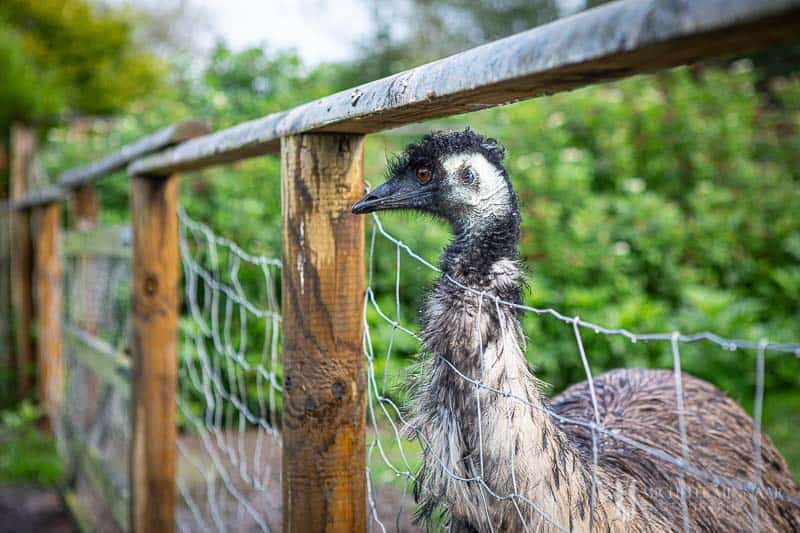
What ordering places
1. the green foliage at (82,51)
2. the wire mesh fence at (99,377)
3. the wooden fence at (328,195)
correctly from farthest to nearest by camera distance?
1. the green foliage at (82,51)
2. the wire mesh fence at (99,377)
3. the wooden fence at (328,195)

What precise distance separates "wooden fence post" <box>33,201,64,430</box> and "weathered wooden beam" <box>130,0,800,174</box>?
4.37m

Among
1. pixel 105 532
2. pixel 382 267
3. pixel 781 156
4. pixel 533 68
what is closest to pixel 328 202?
pixel 533 68

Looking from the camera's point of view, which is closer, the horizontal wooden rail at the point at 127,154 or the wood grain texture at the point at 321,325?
the wood grain texture at the point at 321,325

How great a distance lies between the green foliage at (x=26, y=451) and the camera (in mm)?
5348

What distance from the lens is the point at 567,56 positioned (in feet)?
3.81

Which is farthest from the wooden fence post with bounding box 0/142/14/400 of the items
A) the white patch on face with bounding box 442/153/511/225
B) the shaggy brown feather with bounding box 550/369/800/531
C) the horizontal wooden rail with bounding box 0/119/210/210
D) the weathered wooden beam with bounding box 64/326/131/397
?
the white patch on face with bounding box 442/153/511/225

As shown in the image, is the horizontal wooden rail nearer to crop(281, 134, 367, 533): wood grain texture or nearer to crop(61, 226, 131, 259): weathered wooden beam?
crop(61, 226, 131, 259): weathered wooden beam

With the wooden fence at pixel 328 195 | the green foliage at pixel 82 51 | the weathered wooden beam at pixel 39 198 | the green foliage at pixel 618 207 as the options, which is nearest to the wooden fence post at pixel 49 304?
the weathered wooden beam at pixel 39 198

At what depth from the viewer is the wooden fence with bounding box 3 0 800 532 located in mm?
1077

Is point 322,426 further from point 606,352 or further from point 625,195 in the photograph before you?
point 625,195

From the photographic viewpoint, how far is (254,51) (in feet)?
25.2

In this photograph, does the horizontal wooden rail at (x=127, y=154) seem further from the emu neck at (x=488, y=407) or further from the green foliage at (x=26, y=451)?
the green foliage at (x=26, y=451)

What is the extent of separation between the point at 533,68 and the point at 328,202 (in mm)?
813

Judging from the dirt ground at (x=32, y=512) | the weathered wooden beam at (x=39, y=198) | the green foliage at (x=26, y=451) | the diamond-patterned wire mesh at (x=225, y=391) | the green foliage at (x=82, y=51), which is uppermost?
the green foliage at (x=82, y=51)
